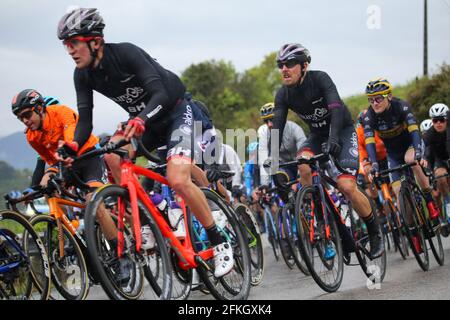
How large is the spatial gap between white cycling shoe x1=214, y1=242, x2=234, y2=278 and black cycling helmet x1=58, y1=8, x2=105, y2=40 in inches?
82.5

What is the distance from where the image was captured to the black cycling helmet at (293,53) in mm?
8000

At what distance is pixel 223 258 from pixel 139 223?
1.11 meters

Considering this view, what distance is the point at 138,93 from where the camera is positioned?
6625mm

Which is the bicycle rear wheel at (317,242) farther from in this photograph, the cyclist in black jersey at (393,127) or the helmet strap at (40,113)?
the helmet strap at (40,113)

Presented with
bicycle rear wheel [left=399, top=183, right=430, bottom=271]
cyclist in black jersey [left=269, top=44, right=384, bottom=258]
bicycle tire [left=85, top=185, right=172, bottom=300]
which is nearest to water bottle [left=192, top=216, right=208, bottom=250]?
bicycle tire [left=85, top=185, right=172, bottom=300]

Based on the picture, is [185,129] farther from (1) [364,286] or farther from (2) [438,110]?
(2) [438,110]

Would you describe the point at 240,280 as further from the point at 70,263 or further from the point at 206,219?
the point at 70,263

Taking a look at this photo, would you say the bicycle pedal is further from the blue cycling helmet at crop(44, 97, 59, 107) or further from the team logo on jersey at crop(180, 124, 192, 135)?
the blue cycling helmet at crop(44, 97, 59, 107)

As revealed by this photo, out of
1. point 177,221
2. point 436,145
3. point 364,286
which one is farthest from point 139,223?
point 436,145

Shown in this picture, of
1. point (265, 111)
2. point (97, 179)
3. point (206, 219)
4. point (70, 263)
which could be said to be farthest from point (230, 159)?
point (206, 219)

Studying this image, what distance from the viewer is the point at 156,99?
611cm

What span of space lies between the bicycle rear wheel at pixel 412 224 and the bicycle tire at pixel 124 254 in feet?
13.8

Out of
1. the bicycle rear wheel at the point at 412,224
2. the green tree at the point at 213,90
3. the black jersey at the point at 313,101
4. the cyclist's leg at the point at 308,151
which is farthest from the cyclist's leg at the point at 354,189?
the green tree at the point at 213,90
